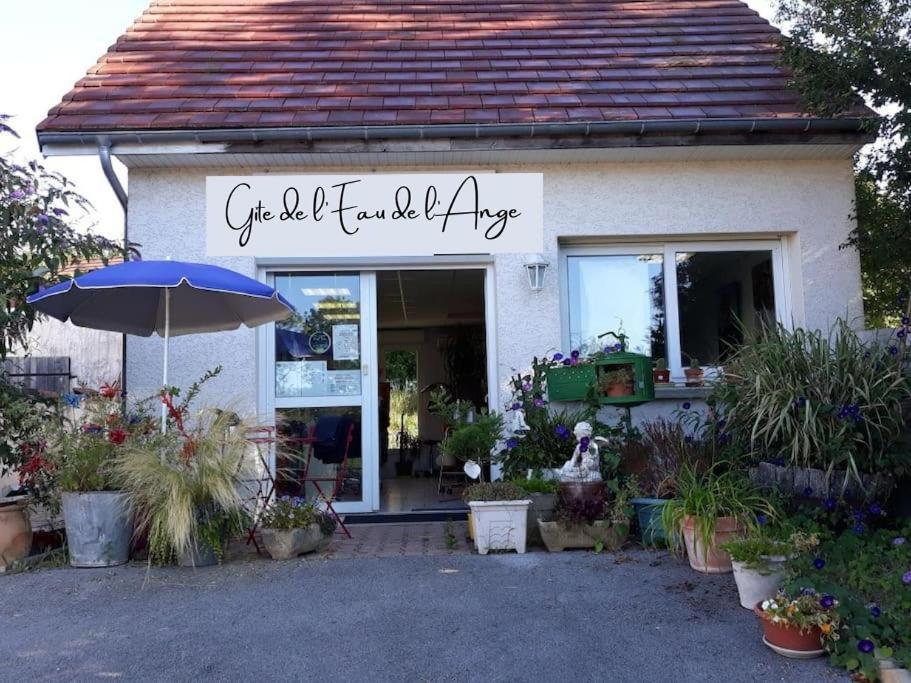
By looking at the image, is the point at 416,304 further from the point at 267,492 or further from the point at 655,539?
the point at 655,539

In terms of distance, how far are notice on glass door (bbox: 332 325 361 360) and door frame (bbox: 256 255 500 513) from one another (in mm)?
64

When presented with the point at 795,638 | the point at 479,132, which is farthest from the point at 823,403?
the point at 479,132

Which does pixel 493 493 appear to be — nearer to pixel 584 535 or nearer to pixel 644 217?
pixel 584 535

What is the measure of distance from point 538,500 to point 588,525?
0.42 metres

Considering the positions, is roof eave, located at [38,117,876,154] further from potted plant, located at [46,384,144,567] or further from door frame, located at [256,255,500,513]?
potted plant, located at [46,384,144,567]

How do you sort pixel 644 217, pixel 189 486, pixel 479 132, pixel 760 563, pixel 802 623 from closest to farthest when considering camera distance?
pixel 802 623
pixel 760 563
pixel 189 486
pixel 479 132
pixel 644 217

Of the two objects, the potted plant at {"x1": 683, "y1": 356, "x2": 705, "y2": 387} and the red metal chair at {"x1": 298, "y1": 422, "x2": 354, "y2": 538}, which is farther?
the potted plant at {"x1": 683, "y1": 356, "x2": 705, "y2": 387}

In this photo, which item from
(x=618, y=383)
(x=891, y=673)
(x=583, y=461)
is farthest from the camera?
(x=618, y=383)

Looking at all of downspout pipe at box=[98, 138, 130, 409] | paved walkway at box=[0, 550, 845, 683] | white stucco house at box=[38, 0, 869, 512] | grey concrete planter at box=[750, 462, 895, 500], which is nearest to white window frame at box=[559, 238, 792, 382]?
white stucco house at box=[38, 0, 869, 512]

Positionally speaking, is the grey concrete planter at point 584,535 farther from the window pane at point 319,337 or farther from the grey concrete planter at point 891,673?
the window pane at point 319,337

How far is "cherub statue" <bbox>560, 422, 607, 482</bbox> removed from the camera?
209 inches

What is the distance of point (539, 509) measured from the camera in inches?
211

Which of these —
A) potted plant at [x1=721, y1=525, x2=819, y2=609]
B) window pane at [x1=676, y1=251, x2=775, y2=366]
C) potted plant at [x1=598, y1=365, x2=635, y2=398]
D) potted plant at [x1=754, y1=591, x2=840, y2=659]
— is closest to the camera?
potted plant at [x1=754, y1=591, x2=840, y2=659]

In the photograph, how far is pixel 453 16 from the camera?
8969 millimetres
